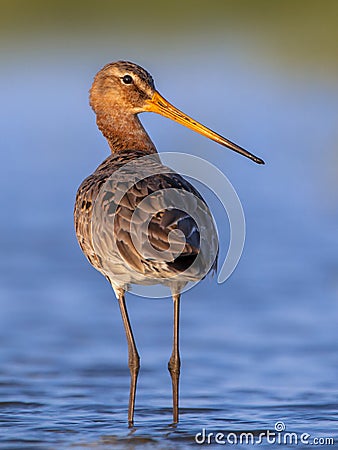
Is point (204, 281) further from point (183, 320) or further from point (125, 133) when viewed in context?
point (125, 133)

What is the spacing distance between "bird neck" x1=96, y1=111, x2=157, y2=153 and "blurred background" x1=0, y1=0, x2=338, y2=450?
1635 mm

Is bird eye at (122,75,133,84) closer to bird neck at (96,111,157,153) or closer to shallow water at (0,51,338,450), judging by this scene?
bird neck at (96,111,157,153)

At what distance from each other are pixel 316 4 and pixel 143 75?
16607 millimetres

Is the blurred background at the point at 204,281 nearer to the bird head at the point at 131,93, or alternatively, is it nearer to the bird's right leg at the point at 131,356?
the bird's right leg at the point at 131,356

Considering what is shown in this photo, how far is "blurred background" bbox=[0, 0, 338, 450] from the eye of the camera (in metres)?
8.01

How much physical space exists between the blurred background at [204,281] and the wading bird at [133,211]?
0.61m

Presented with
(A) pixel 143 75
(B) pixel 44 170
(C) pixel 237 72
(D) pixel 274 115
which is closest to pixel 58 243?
(B) pixel 44 170

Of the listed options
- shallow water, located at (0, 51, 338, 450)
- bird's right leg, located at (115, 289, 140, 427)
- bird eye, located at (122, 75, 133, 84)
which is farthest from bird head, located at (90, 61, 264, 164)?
shallow water, located at (0, 51, 338, 450)

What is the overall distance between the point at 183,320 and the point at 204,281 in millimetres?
995

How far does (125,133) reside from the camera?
8273 millimetres

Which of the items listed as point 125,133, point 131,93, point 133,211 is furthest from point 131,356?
point 131,93

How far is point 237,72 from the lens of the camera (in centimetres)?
2173

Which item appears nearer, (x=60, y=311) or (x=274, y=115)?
(x=60, y=311)

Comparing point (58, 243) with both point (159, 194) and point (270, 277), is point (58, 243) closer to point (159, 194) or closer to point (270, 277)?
point (270, 277)
